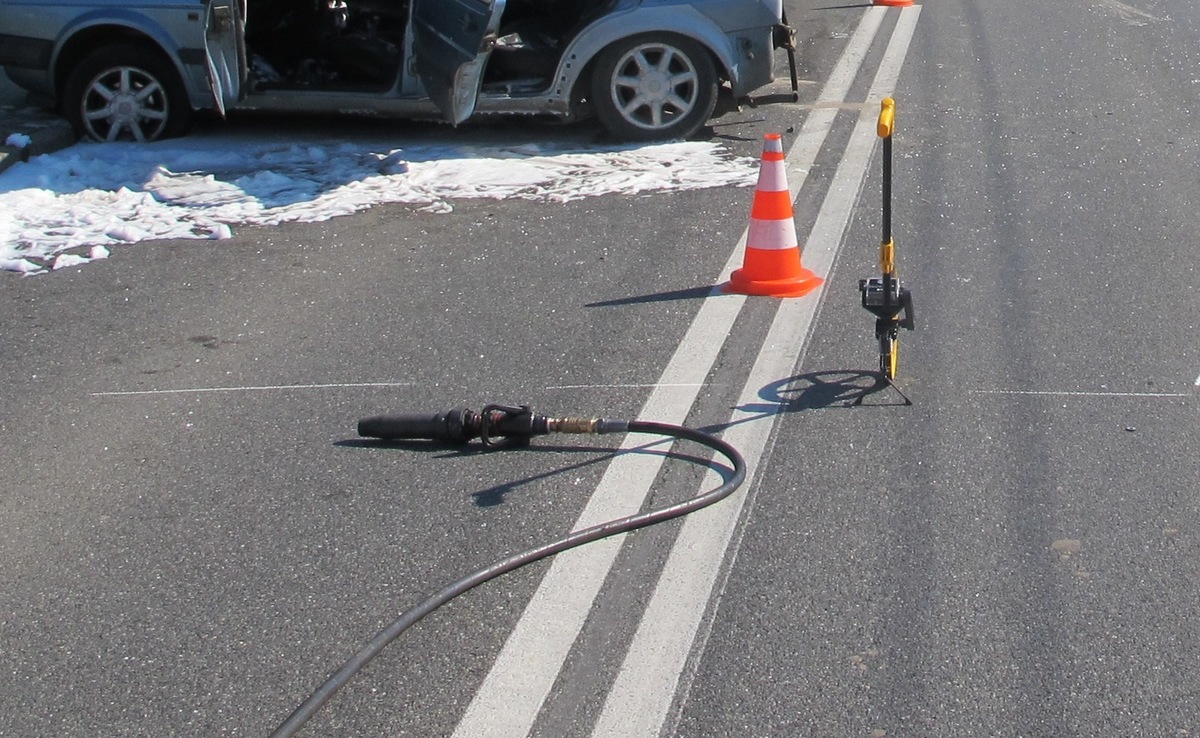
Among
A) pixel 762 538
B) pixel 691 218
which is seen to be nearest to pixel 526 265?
pixel 691 218

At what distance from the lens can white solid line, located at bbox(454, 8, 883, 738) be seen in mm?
3570

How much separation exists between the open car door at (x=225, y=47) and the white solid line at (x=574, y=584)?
14.0 feet

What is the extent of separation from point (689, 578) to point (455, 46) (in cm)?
564

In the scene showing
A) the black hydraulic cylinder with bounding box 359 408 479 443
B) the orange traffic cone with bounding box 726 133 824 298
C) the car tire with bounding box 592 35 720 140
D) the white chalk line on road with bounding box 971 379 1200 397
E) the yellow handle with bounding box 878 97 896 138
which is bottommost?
the black hydraulic cylinder with bounding box 359 408 479 443

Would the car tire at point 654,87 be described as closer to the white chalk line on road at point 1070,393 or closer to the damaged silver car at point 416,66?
the damaged silver car at point 416,66

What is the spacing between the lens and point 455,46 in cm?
905

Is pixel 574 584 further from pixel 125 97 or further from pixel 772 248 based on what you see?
pixel 125 97

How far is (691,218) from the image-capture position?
813cm

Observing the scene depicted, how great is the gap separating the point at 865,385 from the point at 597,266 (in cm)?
208

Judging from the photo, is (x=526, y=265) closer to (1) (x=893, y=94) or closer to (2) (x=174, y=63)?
(2) (x=174, y=63)

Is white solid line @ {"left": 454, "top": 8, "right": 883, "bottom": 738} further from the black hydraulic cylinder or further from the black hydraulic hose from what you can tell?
the black hydraulic cylinder

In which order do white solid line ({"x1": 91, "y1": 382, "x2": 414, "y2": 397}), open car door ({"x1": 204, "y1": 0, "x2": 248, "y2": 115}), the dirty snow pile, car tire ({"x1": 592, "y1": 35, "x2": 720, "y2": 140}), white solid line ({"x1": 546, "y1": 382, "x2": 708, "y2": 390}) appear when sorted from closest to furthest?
white solid line ({"x1": 546, "y1": 382, "x2": 708, "y2": 390})
white solid line ({"x1": 91, "y1": 382, "x2": 414, "y2": 397})
the dirty snow pile
open car door ({"x1": 204, "y1": 0, "x2": 248, "y2": 115})
car tire ({"x1": 592, "y1": 35, "x2": 720, "y2": 140})

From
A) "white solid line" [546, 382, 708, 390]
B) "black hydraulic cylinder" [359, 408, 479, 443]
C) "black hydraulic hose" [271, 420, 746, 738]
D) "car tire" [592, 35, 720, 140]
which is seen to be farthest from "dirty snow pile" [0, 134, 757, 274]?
"black hydraulic hose" [271, 420, 746, 738]

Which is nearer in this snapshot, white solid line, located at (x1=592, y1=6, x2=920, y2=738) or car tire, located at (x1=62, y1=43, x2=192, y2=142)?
white solid line, located at (x1=592, y1=6, x2=920, y2=738)
